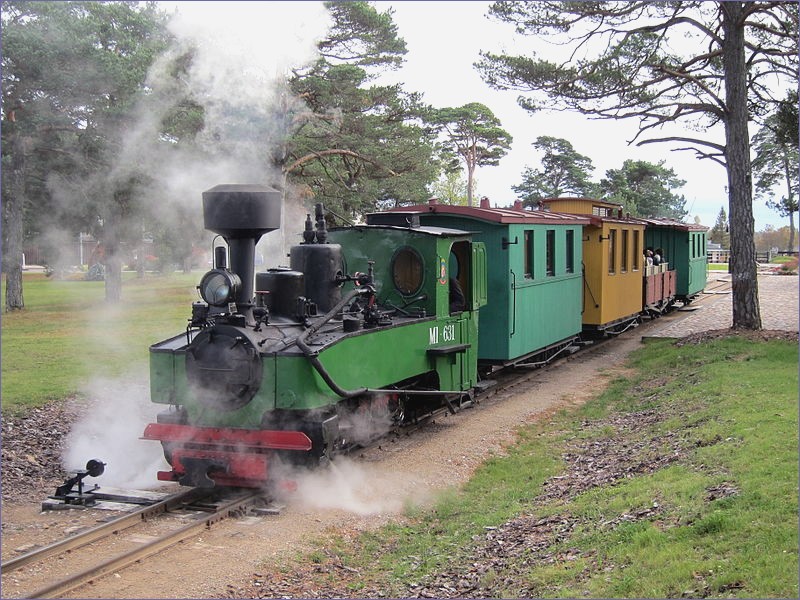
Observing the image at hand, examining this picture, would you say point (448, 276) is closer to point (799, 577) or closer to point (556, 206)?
point (799, 577)

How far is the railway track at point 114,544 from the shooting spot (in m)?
5.16

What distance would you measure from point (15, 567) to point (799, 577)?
188 inches

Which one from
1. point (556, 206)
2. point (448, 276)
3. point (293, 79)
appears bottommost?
point (448, 276)

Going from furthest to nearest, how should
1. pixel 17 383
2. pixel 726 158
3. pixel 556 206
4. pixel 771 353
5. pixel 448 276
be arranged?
1. pixel 556 206
2. pixel 726 158
3. pixel 771 353
4. pixel 17 383
5. pixel 448 276

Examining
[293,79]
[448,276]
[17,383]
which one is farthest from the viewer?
[293,79]

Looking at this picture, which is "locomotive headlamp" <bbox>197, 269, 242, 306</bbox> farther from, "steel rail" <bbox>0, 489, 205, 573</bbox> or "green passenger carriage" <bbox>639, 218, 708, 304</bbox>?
"green passenger carriage" <bbox>639, 218, 708, 304</bbox>

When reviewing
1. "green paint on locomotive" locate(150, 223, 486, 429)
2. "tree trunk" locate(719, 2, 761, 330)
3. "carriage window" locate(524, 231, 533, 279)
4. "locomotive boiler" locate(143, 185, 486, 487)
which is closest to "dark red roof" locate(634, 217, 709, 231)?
"tree trunk" locate(719, 2, 761, 330)

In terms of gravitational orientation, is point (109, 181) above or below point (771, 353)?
above

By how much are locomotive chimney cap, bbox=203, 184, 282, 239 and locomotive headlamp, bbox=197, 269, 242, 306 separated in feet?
1.37

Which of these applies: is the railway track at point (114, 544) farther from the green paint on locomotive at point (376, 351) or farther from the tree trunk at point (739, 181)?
the tree trunk at point (739, 181)

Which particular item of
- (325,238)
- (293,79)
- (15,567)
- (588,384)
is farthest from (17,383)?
(293,79)

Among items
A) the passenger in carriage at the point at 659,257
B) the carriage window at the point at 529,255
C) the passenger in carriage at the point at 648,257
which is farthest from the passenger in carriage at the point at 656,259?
the carriage window at the point at 529,255

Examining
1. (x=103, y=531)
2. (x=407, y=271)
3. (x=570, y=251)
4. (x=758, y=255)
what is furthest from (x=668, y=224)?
(x=758, y=255)

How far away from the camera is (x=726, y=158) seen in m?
15.4
